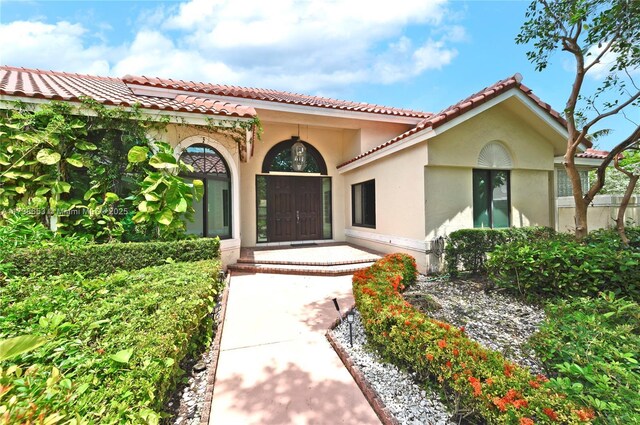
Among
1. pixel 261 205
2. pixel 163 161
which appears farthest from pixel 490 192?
pixel 163 161

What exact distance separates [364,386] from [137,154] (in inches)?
259

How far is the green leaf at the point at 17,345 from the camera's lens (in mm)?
1564

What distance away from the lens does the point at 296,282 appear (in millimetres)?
6641

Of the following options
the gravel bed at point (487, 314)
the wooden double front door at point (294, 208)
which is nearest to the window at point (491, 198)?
the gravel bed at point (487, 314)

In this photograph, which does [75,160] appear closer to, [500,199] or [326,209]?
[326,209]

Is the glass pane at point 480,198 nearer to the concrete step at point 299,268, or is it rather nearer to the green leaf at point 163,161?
the concrete step at point 299,268

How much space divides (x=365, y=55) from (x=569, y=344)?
9.53 metres

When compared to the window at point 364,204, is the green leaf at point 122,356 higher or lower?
lower

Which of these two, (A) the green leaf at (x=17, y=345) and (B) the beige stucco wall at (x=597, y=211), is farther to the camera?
(B) the beige stucco wall at (x=597, y=211)

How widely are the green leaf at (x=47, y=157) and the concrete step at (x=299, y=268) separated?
14.9 feet

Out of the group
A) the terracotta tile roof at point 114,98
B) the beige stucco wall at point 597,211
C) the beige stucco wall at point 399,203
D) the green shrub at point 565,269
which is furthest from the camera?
the beige stucco wall at point 597,211

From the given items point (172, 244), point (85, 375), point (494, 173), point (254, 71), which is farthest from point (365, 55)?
point (85, 375)

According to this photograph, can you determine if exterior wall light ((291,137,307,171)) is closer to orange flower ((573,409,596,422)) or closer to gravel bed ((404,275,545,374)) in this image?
gravel bed ((404,275,545,374))

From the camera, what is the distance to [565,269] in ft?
14.9
